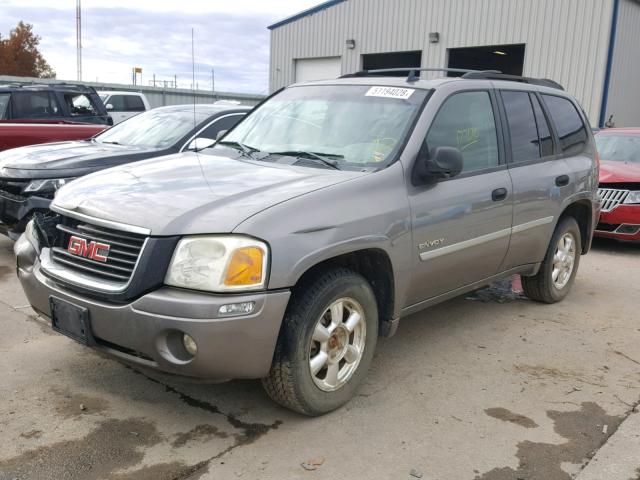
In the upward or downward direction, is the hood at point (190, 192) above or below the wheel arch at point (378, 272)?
above

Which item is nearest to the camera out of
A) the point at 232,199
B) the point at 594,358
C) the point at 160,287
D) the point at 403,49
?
the point at 160,287

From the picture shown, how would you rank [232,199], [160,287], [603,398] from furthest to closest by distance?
[603,398], [232,199], [160,287]

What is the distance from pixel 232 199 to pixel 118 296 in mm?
701

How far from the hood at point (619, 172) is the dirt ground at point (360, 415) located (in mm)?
3697

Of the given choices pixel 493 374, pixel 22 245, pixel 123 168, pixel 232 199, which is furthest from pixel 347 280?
pixel 22 245

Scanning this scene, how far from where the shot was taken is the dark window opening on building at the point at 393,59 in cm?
2195

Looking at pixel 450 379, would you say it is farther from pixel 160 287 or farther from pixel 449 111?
pixel 160 287

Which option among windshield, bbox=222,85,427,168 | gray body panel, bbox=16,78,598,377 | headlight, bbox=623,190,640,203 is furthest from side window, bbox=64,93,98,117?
headlight, bbox=623,190,640,203

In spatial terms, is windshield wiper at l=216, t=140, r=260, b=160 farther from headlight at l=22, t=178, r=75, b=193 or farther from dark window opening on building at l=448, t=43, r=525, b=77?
dark window opening on building at l=448, t=43, r=525, b=77

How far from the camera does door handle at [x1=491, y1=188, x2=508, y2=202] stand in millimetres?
4234

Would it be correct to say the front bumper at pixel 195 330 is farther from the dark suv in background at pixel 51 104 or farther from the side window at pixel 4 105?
the side window at pixel 4 105

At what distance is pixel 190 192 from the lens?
3232mm

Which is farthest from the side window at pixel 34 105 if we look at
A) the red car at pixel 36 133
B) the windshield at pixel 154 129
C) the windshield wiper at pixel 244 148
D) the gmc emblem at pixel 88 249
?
the gmc emblem at pixel 88 249

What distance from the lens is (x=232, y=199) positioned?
3.11 metres
